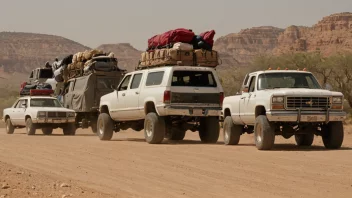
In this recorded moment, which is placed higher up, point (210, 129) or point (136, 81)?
point (136, 81)

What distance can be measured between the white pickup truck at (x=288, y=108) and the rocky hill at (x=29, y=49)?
154560 mm

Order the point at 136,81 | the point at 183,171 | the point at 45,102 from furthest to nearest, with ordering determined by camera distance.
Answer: the point at 45,102, the point at 136,81, the point at 183,171

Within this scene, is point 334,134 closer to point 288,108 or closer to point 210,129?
point 288,108

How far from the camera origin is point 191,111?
1834cm

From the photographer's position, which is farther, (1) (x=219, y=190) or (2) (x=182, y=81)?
(2) (x=182, y=81)

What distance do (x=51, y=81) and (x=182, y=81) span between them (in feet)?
50.0

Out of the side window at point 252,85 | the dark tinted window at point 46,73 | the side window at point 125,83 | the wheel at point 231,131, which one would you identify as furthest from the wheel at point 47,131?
the side window at point 252,85

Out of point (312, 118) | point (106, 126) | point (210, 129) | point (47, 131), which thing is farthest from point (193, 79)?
point (47, 131)

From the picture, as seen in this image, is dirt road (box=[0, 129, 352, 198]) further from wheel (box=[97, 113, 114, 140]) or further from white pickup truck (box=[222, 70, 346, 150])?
wheel (box=[97, 113, 114, 140])

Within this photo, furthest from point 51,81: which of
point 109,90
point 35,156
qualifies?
point 35,156

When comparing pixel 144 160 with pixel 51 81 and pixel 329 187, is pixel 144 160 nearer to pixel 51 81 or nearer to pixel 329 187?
pixel 329 187

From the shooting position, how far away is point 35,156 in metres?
14.9

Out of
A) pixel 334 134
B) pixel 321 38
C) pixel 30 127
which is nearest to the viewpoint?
pixel 334 134

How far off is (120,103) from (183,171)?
9.22 m
